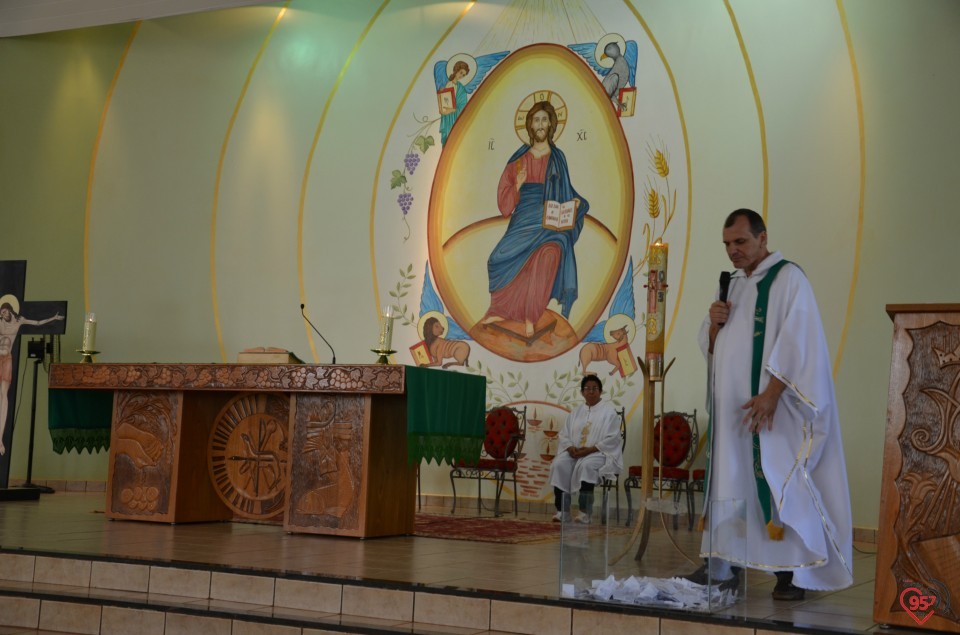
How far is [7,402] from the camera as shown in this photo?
27.6ft

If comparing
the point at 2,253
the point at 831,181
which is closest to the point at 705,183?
the point at 831,181

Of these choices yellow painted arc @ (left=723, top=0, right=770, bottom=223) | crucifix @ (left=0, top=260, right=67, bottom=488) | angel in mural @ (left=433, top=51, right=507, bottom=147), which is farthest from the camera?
angel in mural @ (left=433, top=51, right=507, bottom=147)

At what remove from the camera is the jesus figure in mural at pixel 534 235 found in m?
9.52

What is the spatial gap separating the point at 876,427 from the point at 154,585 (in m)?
5.72

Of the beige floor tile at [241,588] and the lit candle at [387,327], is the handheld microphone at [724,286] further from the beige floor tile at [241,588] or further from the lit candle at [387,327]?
the lit candle at [387,327]

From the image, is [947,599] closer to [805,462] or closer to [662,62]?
[805,462]

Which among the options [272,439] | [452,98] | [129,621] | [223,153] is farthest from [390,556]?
[223,153]

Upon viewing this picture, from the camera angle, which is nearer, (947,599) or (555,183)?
(947,599)

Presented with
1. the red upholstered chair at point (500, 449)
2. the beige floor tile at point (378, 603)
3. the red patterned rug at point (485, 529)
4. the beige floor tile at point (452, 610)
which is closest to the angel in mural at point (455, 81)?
the red upholstered chair at point (500, 449)

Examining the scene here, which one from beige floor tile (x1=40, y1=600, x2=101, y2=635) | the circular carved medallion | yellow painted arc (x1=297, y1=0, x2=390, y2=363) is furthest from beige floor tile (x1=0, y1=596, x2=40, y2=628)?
yellow painted arc (x1=297, y1=0, x2=390, y2=363)

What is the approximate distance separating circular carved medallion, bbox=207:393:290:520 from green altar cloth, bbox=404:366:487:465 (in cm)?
112

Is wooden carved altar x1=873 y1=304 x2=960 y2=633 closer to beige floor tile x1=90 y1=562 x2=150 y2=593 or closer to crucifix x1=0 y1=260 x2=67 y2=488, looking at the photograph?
beige floor tile x1=90 y1=562 x2=150 y2=593

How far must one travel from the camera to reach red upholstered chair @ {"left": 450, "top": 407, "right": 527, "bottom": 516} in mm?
9078

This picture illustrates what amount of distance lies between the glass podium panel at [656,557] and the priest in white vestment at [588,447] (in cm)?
467
